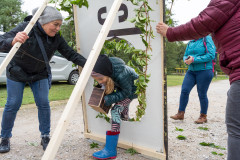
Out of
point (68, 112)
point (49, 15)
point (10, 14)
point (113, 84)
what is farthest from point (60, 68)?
point (10, 14)

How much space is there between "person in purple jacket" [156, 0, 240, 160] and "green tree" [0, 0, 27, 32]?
69.8 feet

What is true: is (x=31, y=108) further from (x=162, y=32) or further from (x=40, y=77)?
(x=162, y=32)

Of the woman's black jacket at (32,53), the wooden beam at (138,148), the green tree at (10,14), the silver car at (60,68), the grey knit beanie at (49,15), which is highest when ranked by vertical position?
the green tree at (10,14)

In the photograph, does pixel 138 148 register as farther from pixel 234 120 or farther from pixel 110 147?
pixel 234 120

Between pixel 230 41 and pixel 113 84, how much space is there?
4.74 ft

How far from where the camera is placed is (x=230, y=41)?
1527mm

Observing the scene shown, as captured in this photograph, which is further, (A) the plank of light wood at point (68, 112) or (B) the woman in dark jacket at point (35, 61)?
(B) the woman in dark jacket at point (35, 61)

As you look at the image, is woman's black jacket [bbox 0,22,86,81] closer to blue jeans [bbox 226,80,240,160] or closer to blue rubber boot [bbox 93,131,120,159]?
blue rubber boot [bbox 93,131,120,159]

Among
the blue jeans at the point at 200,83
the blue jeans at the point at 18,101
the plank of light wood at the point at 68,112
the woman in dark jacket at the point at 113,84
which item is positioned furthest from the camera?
the blue jeans at the point at 200,83

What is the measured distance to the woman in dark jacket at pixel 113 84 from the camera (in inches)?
102

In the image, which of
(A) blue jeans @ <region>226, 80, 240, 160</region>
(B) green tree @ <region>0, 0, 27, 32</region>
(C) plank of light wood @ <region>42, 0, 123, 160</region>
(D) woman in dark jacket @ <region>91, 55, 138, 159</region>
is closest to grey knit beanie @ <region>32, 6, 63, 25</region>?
(D) woman in dark jacket @ <region>91, 55, 138, 159</region>

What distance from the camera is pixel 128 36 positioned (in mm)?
2812

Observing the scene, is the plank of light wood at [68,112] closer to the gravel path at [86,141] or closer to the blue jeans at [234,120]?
the blue jeans at [234,120]

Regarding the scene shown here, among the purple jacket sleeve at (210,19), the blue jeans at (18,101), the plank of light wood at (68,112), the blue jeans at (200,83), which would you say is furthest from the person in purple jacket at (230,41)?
the blue jeans at (200,83)
